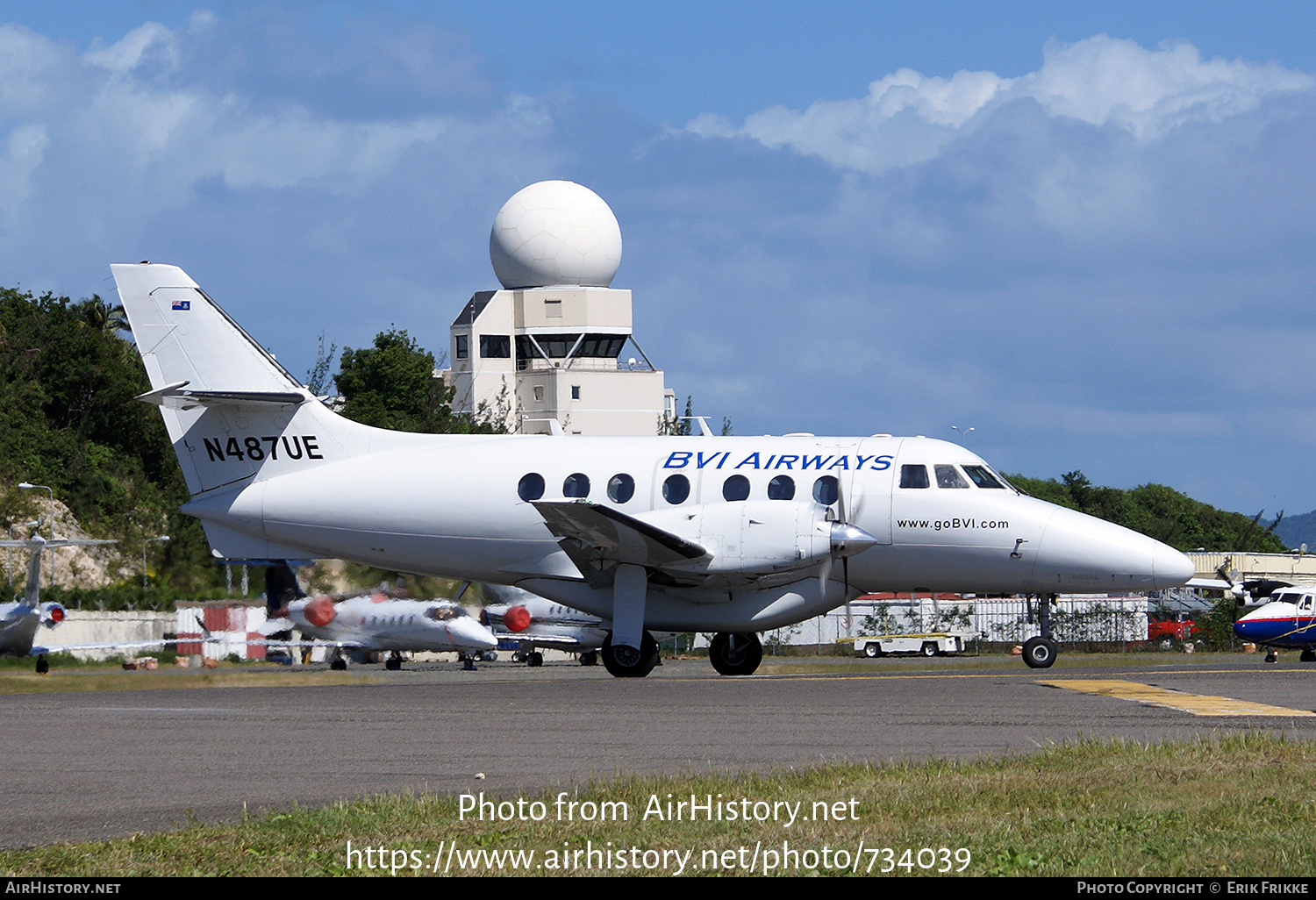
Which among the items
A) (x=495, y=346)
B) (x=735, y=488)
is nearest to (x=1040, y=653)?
(x=735, y=488)

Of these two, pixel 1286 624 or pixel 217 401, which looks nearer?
pixel 217 401

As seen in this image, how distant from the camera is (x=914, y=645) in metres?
55.2

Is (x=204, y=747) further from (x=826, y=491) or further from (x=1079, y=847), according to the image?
(x=826, y=491)

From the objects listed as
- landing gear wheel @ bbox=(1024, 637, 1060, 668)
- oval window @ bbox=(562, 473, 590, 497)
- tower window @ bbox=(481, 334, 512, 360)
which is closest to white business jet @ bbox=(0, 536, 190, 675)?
oval window @ bbox=(562, 473, 590, 497)

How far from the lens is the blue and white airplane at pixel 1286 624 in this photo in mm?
38031

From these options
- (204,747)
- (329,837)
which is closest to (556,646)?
(204,747)

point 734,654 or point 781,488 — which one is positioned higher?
point 781,488

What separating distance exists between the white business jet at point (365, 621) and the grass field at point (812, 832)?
18.9 metres

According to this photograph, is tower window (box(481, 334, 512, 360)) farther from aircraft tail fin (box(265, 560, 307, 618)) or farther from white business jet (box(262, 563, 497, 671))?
aircraft tail fin (box(265, 560, 307, 618))

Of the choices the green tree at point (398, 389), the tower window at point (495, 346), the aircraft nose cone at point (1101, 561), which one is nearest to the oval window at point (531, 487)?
the aircraft nose cone at point (1101, 561)

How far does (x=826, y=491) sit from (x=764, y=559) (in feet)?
5.63

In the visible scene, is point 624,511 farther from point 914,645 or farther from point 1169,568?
point 914,645

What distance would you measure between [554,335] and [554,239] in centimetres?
961
